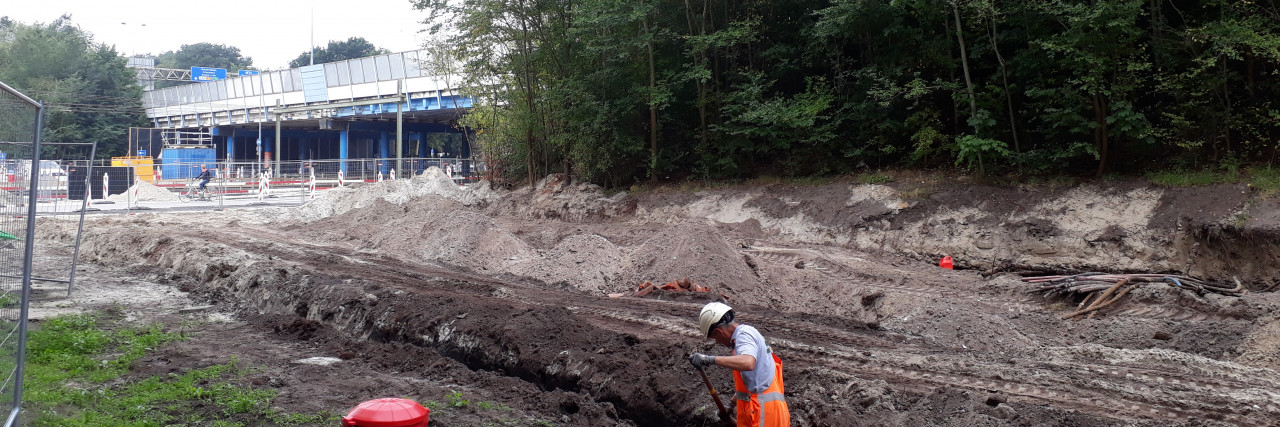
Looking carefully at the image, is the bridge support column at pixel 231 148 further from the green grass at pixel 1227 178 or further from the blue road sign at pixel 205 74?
the green grass at pixel 1227 178

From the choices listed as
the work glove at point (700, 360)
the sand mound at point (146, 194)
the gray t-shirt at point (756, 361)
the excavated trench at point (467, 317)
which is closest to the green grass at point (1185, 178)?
the excavated trench at point (467, 317)

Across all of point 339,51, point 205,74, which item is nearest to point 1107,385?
point 205,74

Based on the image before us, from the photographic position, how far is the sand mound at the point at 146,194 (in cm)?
2875

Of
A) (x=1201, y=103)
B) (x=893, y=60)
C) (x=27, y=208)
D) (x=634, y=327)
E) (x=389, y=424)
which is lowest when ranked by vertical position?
(x=634, y=327)

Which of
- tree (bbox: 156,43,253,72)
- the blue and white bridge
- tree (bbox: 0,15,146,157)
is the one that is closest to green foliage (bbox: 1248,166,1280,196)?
the blue and white bridge

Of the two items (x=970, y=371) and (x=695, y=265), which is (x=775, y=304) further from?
(x=970, y=371)

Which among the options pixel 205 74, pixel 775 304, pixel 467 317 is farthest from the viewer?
pixel 205 74

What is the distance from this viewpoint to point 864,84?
64.8ft

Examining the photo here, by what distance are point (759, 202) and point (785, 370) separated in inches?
506

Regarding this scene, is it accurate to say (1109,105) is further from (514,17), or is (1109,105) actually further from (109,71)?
(109,71)

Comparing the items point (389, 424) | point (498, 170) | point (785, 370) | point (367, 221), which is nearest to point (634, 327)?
point (785, 370)

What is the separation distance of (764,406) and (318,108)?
53.3 m

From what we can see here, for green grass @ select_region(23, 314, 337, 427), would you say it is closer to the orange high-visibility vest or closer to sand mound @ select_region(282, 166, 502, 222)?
the orange high-visibility vest

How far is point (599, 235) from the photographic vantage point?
57.5 ft
